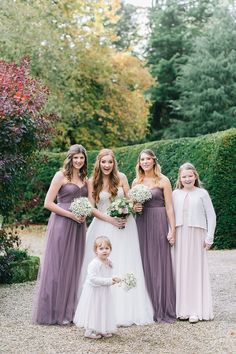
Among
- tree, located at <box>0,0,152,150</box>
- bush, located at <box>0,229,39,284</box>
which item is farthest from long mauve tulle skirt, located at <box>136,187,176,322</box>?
tree, located at <box>0,0,152,150</box>

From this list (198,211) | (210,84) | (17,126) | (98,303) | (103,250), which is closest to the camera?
(98,303)

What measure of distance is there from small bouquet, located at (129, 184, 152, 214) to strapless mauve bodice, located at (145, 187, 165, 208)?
181 millimetres

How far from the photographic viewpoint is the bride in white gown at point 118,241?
6836mm

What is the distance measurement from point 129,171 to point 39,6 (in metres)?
8.58

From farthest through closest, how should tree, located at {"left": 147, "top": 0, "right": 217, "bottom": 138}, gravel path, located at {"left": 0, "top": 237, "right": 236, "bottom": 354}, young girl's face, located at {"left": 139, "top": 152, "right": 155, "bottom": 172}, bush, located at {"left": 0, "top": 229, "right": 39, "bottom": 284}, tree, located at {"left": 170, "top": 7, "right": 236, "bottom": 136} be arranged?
tree, located at {"left": 147, "top": 0, "right": 217, "bottom": 138}
tree, located at {"left": 170, "top": 7, "right": 236, "bottom": 136}
bush, located at {"left": 0, "top": 229, "right": 39, "bottom": 284}
young girl's face, located at {"left": 139, "top": 152, "right": 155, "bottom": 172}
gravel path, located at {"left": 0, "top": 237, "right": 236, "bottom": 354}

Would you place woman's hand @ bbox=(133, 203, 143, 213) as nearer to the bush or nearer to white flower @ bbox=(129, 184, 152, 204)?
white flower @ bbox=(129, 184, 152, 204)

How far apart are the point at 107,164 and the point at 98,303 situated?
163 cm

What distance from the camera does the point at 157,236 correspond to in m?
7.16

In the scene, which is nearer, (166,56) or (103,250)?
(103,250)

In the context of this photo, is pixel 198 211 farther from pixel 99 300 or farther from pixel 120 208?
pixel 99 300

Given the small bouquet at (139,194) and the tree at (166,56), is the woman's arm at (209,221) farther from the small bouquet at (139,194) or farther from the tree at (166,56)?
the tree at (166,56)

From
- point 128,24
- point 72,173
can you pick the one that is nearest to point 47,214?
point 72,173

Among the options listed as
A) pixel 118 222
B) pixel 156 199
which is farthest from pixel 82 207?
pixel 156 199

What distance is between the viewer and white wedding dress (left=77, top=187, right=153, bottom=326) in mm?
6816
